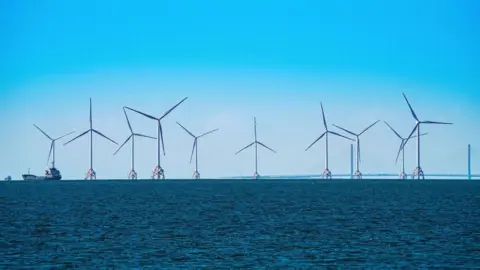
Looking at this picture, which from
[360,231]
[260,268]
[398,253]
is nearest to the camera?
[260,268]

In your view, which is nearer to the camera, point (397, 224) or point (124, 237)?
point (124, 237)

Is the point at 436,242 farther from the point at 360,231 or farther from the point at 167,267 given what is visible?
the point at 167,267

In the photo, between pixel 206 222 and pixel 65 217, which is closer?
pixel 206 222

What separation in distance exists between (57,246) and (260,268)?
65.4 feet

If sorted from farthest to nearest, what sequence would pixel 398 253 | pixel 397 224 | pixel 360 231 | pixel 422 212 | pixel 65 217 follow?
pixel 422 212, pixel 65 217, pixel 397 224, pixel 360 231, pixel 398 253

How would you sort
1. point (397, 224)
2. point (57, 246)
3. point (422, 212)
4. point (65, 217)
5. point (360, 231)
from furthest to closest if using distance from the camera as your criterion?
point (422, 212) < point (65, 217) < point (397, 224) < point (360, 231) < point (57, 246)

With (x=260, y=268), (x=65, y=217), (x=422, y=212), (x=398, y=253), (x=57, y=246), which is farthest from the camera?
A: (x=422, y=212)

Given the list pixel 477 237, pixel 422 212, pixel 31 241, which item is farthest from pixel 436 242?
pixel 422 212

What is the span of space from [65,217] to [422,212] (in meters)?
49.6

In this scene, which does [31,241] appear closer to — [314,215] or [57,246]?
[57,246]

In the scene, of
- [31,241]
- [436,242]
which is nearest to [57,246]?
[31,241]

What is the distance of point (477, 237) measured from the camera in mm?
72125

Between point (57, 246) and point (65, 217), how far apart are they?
37884 mm

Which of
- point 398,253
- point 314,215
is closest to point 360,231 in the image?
point 398,253
